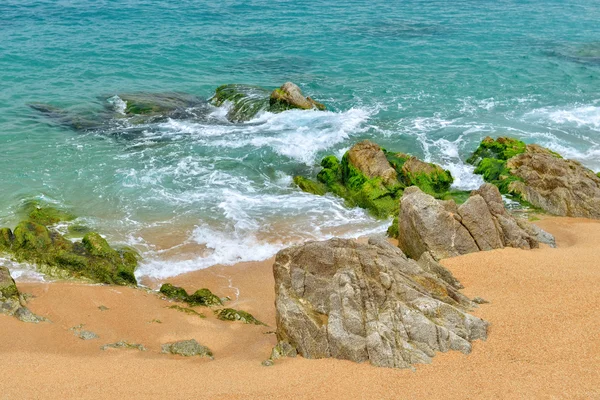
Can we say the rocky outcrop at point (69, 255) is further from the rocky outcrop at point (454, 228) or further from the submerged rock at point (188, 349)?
the rocky outcrop at point (454, 228)

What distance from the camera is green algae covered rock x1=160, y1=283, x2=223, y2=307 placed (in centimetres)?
1634

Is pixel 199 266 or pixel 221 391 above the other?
pixel 221 391

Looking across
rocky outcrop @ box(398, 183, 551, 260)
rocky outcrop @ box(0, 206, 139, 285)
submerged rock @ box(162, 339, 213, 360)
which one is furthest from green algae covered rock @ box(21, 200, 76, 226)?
rocky outcrop @ box(398, 183, 551, 260)

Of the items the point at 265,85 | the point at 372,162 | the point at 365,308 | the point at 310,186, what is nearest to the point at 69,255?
the point at 365,308

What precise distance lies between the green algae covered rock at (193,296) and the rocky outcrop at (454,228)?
5.71 meters

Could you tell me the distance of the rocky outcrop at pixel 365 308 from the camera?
1170cm

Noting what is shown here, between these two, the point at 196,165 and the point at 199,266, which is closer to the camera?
the point at 199,266

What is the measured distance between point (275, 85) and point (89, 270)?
70.5 feet

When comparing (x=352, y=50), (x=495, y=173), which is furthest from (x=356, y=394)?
(x=352, y=50)

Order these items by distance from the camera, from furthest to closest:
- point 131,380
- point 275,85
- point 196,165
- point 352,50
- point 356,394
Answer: point 352,50, point 275,85, point 196,165, point 131,380, point 356,394

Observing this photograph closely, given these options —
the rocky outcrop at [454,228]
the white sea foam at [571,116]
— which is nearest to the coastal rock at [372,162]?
the rocky outcrop at [454,228]

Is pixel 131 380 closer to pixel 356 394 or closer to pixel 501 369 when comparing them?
pixel 356 394

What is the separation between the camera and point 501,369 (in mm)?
11180

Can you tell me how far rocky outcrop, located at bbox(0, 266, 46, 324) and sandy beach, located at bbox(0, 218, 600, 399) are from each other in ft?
0.92
